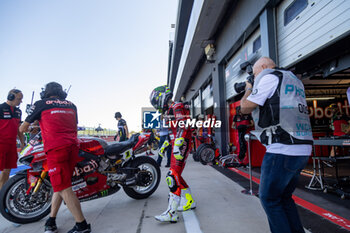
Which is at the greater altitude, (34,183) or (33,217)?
(34,183)

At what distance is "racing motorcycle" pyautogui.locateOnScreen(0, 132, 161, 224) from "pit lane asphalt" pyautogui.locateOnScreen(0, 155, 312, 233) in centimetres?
23

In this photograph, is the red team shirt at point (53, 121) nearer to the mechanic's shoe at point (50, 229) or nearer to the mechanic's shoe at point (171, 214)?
the mechanic's shoe at point (50, 229)

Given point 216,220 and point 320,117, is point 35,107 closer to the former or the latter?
point 216,220

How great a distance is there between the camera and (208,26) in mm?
8461

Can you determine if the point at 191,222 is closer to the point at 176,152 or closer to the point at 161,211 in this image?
the point at 161,211

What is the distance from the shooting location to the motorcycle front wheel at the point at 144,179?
362cm

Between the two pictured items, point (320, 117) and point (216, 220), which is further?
point (320, 117)

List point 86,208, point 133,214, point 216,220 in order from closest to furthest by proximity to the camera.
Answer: point 216,220 → point 133,214 → point 86,208

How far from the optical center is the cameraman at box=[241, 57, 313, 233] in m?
1.65

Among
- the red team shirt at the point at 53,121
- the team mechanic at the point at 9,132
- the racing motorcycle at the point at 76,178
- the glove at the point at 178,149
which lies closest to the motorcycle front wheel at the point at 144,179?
the racing motorcycle at the point at 76,178

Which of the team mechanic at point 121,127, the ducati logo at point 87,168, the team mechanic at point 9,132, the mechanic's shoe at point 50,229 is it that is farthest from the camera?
the team mechanic at point 121,127

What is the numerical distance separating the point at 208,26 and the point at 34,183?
770 cm

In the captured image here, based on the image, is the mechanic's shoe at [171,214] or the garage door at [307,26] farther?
the garage door at [307,26]

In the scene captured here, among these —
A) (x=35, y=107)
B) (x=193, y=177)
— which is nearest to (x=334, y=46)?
(x=193, y=177)
